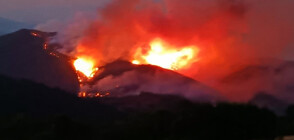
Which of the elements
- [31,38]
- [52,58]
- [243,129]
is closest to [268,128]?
[243,129]

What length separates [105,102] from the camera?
169 feet

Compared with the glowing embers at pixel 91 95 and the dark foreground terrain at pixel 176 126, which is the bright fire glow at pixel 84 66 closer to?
the glowing embers at pixel 91 95

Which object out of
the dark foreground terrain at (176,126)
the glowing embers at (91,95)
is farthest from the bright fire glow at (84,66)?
the dark foreground terrain at (176,126)

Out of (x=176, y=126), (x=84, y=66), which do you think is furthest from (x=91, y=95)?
(x=176, y=126)

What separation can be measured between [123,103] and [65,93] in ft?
26.3

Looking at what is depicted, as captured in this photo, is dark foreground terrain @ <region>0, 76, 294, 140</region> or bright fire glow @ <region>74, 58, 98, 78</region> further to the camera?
bright fire glow @ <region>74, 58, 98, 78</region>

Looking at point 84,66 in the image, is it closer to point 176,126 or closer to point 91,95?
point 91,95

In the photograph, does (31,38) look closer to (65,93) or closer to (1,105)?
(65,93)

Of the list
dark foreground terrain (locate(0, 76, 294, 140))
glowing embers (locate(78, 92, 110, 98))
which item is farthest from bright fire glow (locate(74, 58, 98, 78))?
dark foreground terrain (locate(0, 76, 294, 140))

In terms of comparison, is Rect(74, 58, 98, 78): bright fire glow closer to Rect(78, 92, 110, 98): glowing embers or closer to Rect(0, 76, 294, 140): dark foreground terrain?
Rect(78, 92, 110, 98): glowing embers

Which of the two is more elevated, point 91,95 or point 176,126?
point 91,95

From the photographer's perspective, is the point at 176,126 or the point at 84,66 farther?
the point at 84,66

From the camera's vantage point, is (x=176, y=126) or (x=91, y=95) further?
(x=91, y=95)

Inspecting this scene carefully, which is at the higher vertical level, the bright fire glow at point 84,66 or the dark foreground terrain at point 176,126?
the bright fire glow at point 84,66
